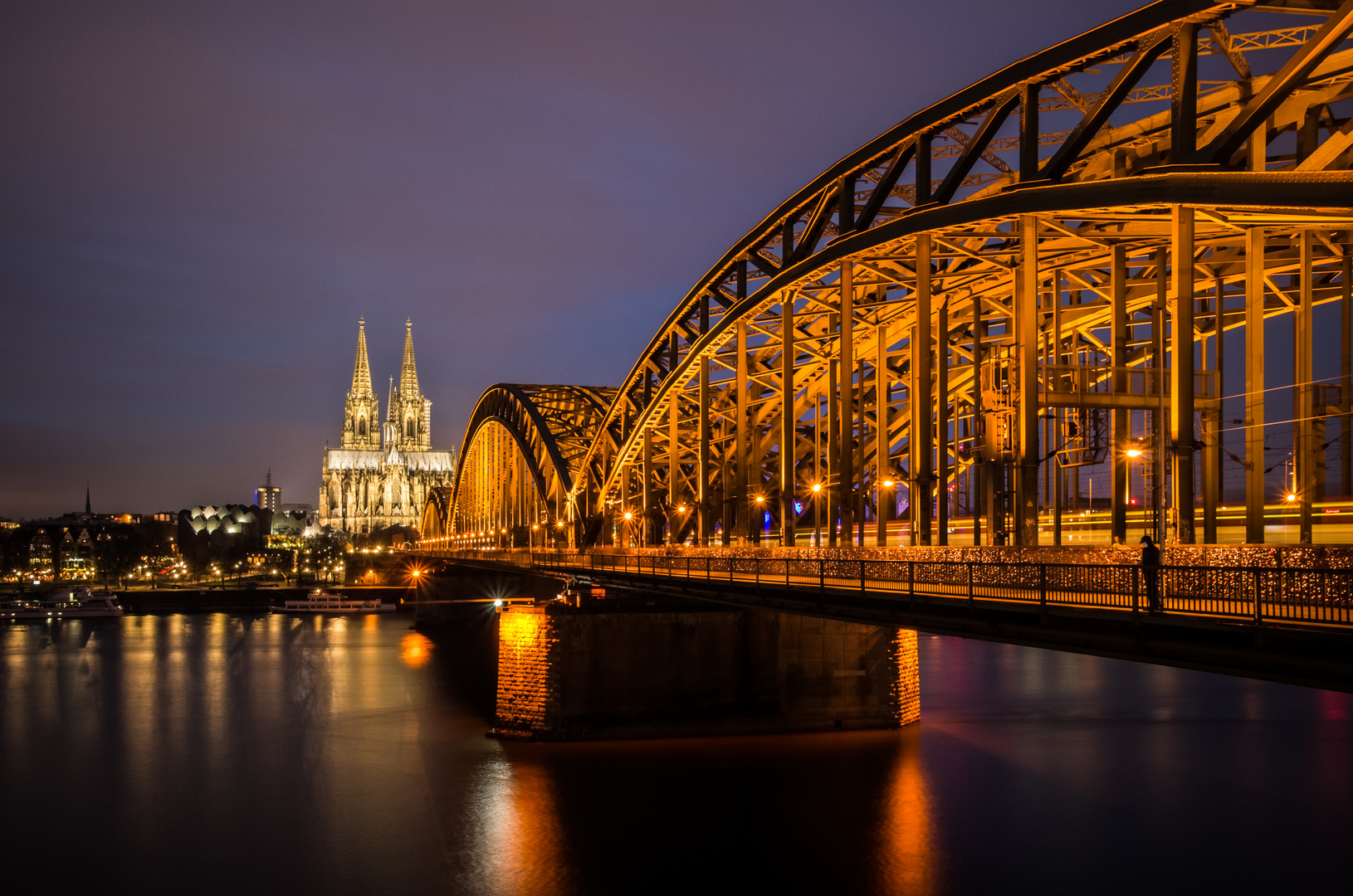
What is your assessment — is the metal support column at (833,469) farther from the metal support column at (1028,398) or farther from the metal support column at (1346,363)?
the metal support column at (1346,363)

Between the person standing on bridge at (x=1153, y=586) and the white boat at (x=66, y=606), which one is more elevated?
the person standing on bridge at (x=1153, y=586)

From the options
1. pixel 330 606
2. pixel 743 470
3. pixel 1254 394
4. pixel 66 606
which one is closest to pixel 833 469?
pixel 743 470

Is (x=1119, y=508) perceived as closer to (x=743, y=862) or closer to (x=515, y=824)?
(x=743, y=862)

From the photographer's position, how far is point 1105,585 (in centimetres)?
1784

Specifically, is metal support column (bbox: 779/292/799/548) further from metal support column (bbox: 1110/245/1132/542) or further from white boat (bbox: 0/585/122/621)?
white boat (bbox: 0/585/122/621)

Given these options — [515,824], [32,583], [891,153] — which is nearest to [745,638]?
[515,824]

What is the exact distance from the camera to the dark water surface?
28.7 meters

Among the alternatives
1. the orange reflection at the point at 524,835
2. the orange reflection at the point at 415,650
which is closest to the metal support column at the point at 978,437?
the orange reflection at the point at 524,835

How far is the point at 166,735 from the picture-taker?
4681 centimetres

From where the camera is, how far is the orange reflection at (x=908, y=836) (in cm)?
2786

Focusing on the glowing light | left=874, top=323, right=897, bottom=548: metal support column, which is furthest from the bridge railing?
the glowing light

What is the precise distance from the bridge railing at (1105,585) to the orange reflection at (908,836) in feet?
23.9

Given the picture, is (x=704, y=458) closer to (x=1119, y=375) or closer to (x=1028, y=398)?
(x=1119, y=375)

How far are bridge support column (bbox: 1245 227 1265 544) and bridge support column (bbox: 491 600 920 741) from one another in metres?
16.8
